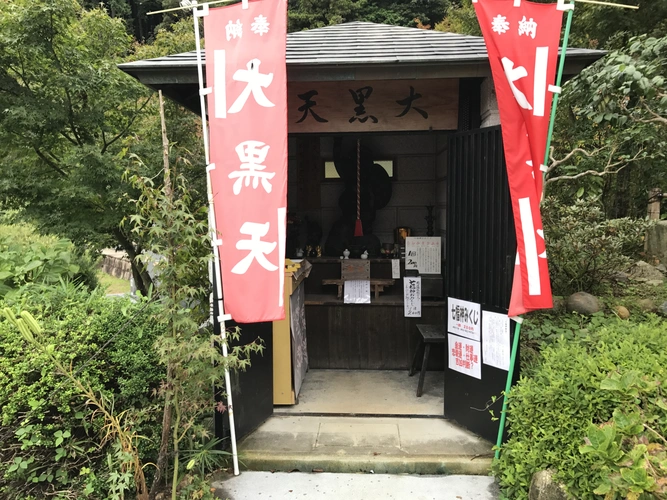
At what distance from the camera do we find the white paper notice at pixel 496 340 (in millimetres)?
4172

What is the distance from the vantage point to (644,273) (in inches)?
296

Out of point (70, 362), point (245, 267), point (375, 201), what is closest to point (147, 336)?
point (70, 362)

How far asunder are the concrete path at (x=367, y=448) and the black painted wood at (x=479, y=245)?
288mm

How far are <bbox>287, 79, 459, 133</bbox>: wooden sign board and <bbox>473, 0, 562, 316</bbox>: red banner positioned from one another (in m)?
1.41

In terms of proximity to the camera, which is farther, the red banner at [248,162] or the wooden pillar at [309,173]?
the wooden pillar at [309,173]

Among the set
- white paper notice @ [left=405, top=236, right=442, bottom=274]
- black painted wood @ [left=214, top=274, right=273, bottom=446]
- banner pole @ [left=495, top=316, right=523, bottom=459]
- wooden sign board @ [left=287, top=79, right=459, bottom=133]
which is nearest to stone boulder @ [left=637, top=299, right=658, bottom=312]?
white paper notice @ [left=405, top=236, right=442, bottom=274]

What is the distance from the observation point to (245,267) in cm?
368

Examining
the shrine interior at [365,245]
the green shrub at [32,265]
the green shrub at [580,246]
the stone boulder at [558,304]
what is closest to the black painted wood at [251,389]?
the shrine interior at [365,245]

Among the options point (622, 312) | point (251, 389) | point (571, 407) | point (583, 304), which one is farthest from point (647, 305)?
point (251, 389)

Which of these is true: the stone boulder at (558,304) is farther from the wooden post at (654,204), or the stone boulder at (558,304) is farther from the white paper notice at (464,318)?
the wooden post at (654,204)

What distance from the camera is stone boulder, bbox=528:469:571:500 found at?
10.2 feet

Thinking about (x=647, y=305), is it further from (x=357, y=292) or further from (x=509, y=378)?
(x=357, y=292)

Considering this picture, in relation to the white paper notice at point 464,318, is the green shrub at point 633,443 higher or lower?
lower

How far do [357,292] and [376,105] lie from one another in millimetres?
2877
